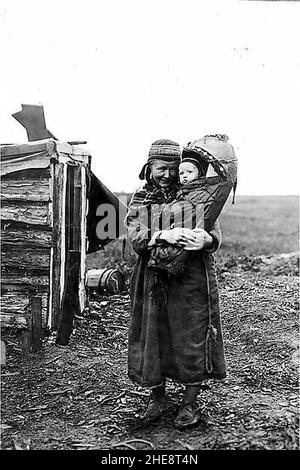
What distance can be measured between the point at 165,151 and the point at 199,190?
33 centimetres

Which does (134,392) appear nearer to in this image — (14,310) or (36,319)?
(36,319)

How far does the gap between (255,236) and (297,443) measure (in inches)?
426

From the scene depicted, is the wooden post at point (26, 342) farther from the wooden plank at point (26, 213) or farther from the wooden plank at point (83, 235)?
the wooden plank at point (83, 235)

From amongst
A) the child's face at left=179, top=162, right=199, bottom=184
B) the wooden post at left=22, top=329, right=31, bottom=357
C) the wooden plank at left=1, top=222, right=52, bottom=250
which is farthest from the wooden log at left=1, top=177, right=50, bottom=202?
the child's face at left=179, top=162, right=199, bottom=184

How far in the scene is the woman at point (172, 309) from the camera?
3.55m

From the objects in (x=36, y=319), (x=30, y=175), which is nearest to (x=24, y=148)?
(x=30, y=175)

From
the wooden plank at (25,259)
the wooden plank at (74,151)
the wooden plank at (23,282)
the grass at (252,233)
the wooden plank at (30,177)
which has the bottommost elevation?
the grass at (252,233)

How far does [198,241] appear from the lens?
3.39 m

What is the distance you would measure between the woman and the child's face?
8 cm

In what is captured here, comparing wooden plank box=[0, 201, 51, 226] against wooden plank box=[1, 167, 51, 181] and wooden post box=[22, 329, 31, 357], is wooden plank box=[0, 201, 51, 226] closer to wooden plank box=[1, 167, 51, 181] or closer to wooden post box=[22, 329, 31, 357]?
wooden plank box=[1, 167, 51, 181]

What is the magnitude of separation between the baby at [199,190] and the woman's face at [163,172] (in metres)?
0.07

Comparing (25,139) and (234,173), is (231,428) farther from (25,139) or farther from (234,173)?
(25,139)

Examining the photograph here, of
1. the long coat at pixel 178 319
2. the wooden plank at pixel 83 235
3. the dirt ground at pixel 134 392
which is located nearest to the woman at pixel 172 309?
the long coat at pixel 178 319

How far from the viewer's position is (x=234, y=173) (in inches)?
139
